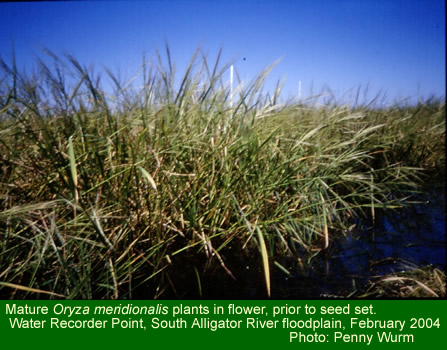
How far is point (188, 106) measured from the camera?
53.0 inches

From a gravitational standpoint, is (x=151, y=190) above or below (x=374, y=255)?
above

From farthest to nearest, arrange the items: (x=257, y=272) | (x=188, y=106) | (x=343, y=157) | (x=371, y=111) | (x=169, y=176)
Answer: (x=371, y=111) < (x=343, y=157) < (x=188, y=106) < (x=257, y=272) < (x=169, y=176)

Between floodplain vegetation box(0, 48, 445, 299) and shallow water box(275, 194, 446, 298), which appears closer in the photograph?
floodplain vegetation box(0, 48, 445, 299)

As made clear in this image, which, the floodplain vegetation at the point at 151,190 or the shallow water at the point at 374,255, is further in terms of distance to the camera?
the shallow water at the point at 374,255

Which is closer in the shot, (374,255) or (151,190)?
(151,190)

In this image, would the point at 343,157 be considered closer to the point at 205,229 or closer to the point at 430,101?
the point at 205,229
